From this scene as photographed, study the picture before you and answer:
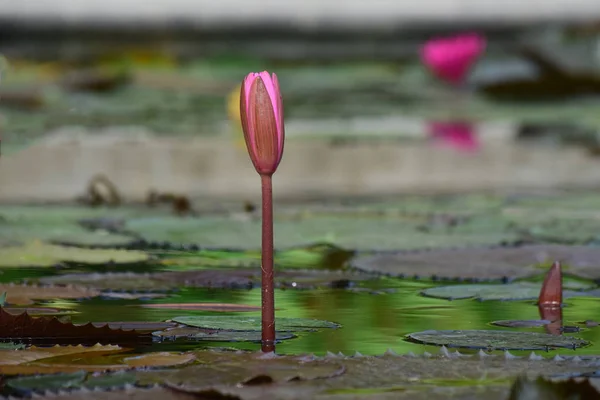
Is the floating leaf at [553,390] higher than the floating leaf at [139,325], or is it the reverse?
the floating leaf at [139,325]

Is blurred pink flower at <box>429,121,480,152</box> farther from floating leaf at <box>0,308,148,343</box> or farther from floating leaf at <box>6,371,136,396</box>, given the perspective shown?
floating leaf at <box>6,371,136,396</box>

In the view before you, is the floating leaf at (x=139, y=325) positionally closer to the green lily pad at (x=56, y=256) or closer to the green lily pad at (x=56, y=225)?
the green lily pad at (x=56, y=256)

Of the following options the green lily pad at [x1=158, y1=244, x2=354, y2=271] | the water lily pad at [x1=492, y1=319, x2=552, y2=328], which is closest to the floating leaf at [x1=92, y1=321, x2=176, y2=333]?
the water lily pad at [x1=492, y1=319, x2=552, y2=328]

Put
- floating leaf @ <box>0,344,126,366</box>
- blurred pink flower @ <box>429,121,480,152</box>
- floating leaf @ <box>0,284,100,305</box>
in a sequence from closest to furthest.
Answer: floating leaf @ <box>0,344,126,366</box> < floating leaf @ <box>0,284,100,305</box> < blurred pink flower @ <box>429,121,480,152</box>

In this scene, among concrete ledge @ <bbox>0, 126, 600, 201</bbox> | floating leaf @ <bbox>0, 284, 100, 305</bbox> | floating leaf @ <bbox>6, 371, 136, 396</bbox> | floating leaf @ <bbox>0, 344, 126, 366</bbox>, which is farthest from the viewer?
concrete ledge @ <bbox>0, 126, 600, 201</bbox>

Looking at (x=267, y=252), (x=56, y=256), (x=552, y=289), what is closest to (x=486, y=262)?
(x=552, y=289)

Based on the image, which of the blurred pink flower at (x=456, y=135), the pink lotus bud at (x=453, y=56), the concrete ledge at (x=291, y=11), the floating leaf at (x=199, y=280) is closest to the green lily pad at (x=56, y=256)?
the floating leaf at (x=199, y=280)
